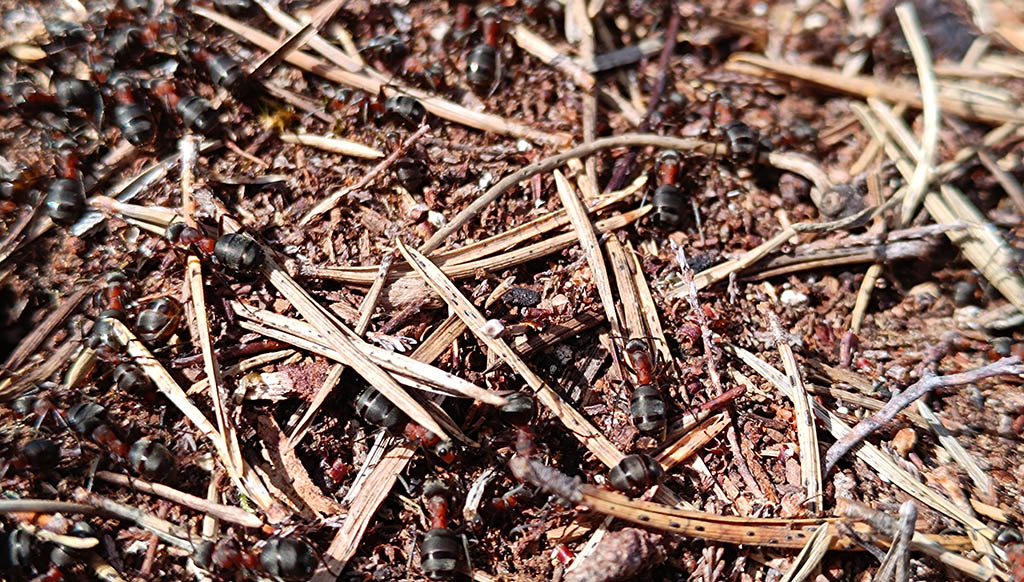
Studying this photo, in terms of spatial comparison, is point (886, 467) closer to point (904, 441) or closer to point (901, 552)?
point (904, 441)

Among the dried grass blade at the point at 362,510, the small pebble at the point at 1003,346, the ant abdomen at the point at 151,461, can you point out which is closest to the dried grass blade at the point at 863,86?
the small pebble at the point at 1003,346

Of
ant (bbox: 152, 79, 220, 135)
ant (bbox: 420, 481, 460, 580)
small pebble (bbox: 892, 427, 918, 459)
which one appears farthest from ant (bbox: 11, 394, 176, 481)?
small pebble (bbox: 892, 427, 918, 459)

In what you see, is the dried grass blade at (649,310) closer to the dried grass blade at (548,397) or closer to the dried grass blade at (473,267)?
the dried grass blade at (473,267)

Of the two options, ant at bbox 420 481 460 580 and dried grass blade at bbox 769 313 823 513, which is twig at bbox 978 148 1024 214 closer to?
dried grass blade at bbox 769 313 823 513

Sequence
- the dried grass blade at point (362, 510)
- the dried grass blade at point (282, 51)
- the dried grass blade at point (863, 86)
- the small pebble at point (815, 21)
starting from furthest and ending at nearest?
the small pebble at point (815, 21)
the dried grass blade at point (863, 86)
the dried grass blade at point (282, 51)
the dried grass blade at point (362, 510)

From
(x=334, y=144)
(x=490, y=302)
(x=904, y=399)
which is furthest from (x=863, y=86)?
(x=334, y=144)

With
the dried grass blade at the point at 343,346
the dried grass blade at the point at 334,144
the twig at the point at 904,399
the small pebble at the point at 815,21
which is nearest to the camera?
the dried grass blade at the point at 343,346
